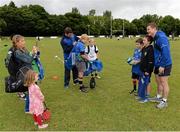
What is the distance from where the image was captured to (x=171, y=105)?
8.88m

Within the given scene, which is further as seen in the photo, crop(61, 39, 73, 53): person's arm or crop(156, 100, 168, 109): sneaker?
crop(61, 39, 73, 53): person's arm

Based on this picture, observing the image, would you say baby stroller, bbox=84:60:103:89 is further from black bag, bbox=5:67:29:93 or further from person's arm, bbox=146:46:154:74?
black bag, bbox=5:67:29:93

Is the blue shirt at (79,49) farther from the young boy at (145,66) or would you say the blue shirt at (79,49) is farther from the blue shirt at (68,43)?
the young boy at (145,66)

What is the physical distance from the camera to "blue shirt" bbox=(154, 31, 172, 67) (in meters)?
8.30

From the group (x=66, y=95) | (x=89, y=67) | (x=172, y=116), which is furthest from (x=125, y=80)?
(x=172, y=116)

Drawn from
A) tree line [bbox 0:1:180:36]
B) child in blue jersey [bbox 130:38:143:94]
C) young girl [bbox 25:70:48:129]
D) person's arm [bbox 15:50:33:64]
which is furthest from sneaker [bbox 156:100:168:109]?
tree line [bbox 0:1:180:36]

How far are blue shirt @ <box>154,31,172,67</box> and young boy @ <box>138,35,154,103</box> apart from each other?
21 centimetres

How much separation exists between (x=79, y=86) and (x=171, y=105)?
359 cm

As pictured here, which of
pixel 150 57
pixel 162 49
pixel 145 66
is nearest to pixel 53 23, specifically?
pixel 145 66

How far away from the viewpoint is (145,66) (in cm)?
895

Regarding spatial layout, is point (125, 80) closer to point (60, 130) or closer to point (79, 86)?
point (79, 86)

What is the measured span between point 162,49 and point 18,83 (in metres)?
3.46

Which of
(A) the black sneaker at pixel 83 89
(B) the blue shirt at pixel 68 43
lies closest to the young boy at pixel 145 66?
(A) the black sneaker at pixel 83 89

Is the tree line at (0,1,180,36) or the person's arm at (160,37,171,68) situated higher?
the tree line at (0,1,180,36)
